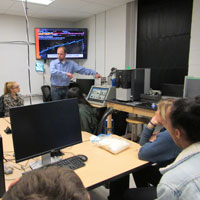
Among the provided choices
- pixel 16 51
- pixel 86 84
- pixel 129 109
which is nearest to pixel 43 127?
pixel 129 109

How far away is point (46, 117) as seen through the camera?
1.35 meters

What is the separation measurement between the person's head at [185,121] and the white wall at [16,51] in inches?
178

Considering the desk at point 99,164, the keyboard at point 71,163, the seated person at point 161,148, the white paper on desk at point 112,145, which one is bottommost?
the desk at point 99,164

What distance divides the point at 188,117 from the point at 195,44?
257 cm

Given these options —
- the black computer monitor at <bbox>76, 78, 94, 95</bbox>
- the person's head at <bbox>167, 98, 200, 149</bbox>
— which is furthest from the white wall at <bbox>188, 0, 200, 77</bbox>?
the person's head at <bbox>167, 98, 200, 149</bbox>

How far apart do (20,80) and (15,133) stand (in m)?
4.04

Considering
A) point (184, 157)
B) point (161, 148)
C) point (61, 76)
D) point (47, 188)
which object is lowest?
point (161, 148)

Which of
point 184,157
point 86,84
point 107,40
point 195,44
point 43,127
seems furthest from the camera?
point 86,84

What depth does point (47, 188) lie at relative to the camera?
44cm

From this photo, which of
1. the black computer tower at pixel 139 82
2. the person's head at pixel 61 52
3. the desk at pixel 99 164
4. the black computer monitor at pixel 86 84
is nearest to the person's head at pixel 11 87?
the person's head at pixel 61 52

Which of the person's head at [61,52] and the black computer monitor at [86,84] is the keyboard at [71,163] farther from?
the black computer monitor at [86,84]

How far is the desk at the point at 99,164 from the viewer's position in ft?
4.09

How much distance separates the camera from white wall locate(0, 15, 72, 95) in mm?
4613

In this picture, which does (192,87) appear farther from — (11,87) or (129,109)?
(11,87)
